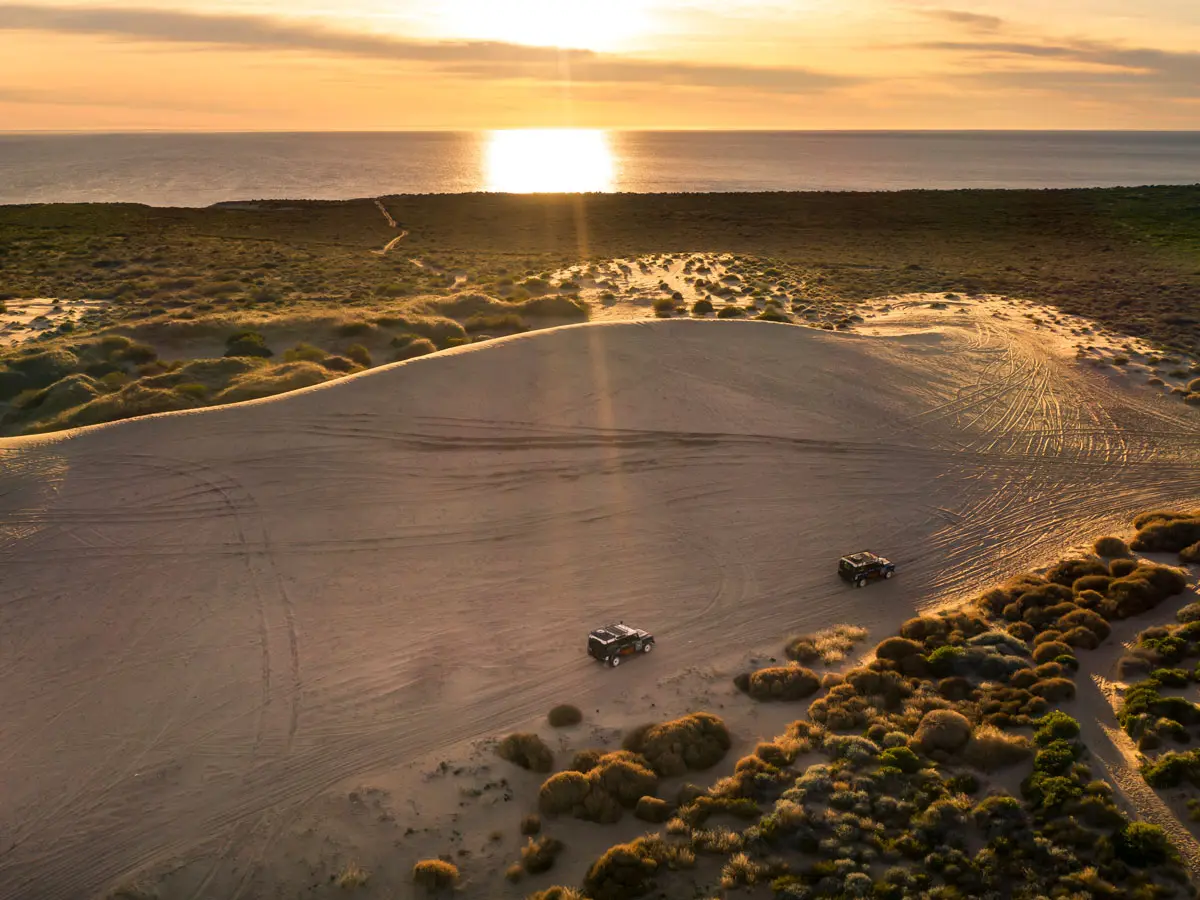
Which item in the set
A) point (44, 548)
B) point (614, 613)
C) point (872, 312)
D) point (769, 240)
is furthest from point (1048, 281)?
point (44, 548)

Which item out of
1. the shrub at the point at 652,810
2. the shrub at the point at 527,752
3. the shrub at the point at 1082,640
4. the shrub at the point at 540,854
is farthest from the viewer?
the shrub at the point at 1082,640

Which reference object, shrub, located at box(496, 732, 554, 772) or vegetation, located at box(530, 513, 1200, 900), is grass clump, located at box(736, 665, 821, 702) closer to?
vegetation, located at box(530, 513, 1200, 900)

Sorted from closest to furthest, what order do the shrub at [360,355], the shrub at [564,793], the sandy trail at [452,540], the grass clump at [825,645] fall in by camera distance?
the shrub at [564,793] → the sandy trail at [452,540] → the grass clump at [825,645] → the shrub at [360,355]

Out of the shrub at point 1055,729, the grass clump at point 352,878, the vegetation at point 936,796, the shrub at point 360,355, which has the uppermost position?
the shrub at point 360,355

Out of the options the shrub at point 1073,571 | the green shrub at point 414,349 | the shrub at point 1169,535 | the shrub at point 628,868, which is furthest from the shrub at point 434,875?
the green shrub at point 414,349

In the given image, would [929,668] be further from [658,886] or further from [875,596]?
[658,886]

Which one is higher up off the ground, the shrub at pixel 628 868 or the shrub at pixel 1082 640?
the shrub at pixel 1082 640

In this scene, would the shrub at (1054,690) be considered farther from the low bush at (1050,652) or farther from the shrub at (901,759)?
the shrub at (901,759)

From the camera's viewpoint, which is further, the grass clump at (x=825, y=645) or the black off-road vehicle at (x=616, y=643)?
the grass clump at (x=825, y=645)

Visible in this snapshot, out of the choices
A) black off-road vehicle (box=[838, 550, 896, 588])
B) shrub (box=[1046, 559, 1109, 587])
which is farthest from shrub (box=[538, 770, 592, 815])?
shrub (box=[1046, 559, 1109, 587])
